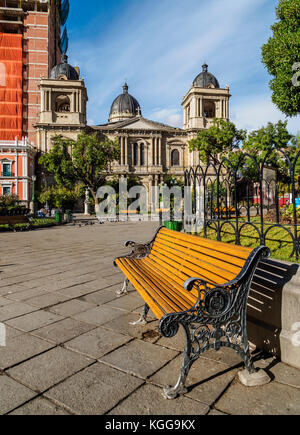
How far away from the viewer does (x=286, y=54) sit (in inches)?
541

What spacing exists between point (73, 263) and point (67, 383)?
4677 millimetres

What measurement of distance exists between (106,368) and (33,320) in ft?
4.62

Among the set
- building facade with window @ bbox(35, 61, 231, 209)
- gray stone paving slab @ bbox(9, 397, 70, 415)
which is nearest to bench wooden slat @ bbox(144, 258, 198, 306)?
gray stone paving slab @ bbox(9, 397, 70, 415)

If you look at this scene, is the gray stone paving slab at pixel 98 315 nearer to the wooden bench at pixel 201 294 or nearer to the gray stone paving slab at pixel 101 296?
the gray stone paving slab at pixel 101 296

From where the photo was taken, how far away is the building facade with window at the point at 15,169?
124 ft

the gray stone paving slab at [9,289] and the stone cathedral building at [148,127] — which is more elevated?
the stone cathedral building at [148,127]

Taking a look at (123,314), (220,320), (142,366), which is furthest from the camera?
(123,314)

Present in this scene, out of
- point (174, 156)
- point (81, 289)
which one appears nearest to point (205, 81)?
point (174, 156)

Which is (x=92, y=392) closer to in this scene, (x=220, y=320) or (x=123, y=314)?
(x=220, y=320)

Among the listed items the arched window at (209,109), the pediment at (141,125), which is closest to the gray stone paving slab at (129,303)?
the pediment at (141,125)

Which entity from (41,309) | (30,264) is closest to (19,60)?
(30,264)

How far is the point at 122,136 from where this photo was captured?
4938 centimetres

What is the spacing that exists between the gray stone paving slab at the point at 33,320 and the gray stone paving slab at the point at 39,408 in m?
1.29

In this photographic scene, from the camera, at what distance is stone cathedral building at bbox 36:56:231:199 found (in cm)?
4525
